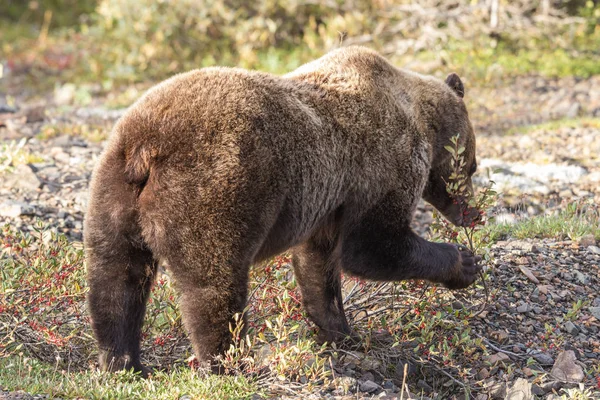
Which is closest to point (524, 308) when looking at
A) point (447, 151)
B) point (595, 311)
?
point (595, 311)

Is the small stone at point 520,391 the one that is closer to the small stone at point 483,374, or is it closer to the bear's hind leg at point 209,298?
the small stone at point 483,374

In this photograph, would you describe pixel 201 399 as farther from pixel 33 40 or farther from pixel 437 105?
pixel 33 40

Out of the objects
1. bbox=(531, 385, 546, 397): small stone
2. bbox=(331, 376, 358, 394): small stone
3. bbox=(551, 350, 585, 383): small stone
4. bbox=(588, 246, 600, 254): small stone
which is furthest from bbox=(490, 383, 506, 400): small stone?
bbox=(588, 246, 600, 254): small stone

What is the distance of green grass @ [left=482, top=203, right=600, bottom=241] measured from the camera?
701 cm

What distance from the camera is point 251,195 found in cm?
433

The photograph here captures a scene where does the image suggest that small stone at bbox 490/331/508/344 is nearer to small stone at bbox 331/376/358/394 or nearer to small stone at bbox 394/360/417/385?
small stone at bbox 394/360/417/385

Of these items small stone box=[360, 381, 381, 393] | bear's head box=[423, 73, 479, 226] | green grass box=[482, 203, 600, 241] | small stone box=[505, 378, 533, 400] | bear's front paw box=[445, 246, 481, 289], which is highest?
bear's head box=[423, 73, 479, 226]

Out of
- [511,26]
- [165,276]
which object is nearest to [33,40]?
[511,26]

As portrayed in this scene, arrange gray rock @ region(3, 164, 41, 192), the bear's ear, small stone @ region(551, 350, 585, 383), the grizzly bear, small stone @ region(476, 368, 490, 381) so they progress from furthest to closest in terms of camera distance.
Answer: gray rock @ region(3, 164, 41, 192) → the bear's ear → small stone @ region(476, 368, 490, 381) → small stone @ region(551, 350, 585, 383) → the grizzly bear

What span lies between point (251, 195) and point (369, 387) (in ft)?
4.61

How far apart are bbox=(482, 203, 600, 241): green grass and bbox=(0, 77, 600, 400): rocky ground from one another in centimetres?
10

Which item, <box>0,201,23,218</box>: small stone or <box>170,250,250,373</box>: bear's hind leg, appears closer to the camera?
<box>170,250,250,373</box>: bear's hind leg

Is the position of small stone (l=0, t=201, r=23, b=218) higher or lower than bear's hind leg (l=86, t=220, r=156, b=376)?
lower

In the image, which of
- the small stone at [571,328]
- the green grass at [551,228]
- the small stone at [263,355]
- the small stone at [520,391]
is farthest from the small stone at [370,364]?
the green grass at [551,228]
